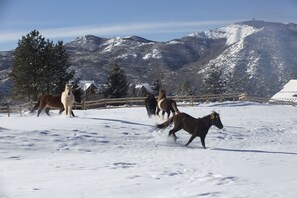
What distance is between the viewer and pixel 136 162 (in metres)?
10.2

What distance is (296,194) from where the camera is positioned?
21.2 feet

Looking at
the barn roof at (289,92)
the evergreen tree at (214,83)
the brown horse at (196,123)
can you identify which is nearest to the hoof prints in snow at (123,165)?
the brown horse at (196,123)

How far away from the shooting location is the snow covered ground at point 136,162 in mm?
7051

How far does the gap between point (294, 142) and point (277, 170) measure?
6547 mm

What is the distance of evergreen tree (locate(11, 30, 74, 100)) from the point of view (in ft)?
117

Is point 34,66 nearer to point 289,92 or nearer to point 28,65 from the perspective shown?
point 28,65

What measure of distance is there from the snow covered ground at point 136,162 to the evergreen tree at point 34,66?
820 inches

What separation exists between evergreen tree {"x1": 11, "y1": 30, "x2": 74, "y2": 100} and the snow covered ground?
68.3 feet

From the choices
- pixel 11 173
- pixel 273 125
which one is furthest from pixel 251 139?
pixel 11 173

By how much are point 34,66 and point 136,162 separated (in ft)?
92.6

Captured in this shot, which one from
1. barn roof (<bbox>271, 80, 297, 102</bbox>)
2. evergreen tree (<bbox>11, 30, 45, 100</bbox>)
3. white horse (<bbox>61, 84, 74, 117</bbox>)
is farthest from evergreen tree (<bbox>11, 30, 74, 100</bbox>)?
barn roof (<bbox>271, 80, 297, 102</bbox>)

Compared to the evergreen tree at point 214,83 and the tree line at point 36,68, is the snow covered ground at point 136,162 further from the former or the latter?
the evergreen tree at point 214,83

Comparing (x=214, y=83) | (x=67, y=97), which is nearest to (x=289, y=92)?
(x=214, y=83)

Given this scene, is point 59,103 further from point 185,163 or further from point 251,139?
point 185,163
